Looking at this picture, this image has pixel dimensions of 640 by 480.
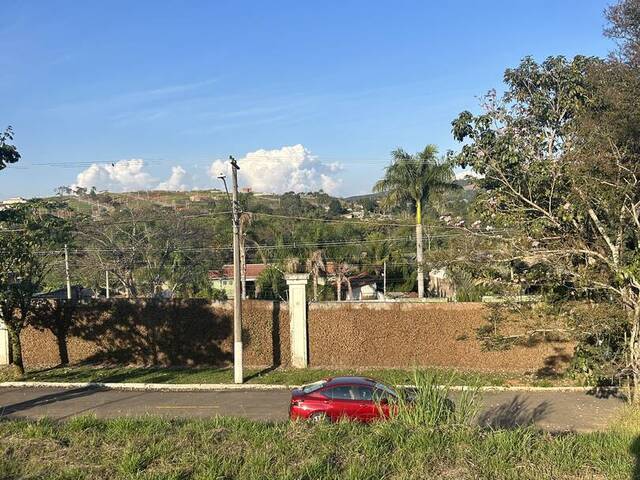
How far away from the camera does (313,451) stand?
5113 millimetres

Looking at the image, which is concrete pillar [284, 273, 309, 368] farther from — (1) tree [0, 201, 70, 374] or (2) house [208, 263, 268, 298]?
(2) house [208, 263, 268, 298]

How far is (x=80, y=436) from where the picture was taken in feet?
18.4

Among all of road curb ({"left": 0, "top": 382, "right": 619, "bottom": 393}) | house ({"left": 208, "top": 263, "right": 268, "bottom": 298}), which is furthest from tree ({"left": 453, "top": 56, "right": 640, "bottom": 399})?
house ({"left": 208, "top": 263, "right": 268, "bottom": 298})

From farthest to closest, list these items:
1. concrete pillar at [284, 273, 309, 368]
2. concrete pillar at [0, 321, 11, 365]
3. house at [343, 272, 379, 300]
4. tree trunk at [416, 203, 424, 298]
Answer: house at [343, 272, 379, 300] → tree trunk at [416, 203, 424, 298] → concrete pillar at [0, 321, 11, 365] → concrete pillar at [284, 273, 309, 368]

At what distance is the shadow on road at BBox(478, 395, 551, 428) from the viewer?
12.6 meters

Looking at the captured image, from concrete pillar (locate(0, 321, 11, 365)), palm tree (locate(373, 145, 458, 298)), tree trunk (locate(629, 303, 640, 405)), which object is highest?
palm tree (locate(373, 145, 458, 298))

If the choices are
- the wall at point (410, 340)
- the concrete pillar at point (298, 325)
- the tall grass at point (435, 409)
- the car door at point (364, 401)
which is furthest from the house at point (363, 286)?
the tall grass at point (435, 409)

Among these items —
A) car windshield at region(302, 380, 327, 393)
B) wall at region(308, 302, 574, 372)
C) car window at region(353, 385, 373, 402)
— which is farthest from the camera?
wall at region(308, 302, 574, 372)

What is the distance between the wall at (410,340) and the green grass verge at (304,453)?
15.1 metres

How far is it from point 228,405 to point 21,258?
9.34 m

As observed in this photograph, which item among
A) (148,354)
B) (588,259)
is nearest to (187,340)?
(148,354)

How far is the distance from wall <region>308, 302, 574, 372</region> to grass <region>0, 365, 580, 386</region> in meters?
0.55

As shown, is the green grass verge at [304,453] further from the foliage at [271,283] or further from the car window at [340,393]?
the foliage at [271,283]

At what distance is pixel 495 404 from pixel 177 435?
40.4 ft
